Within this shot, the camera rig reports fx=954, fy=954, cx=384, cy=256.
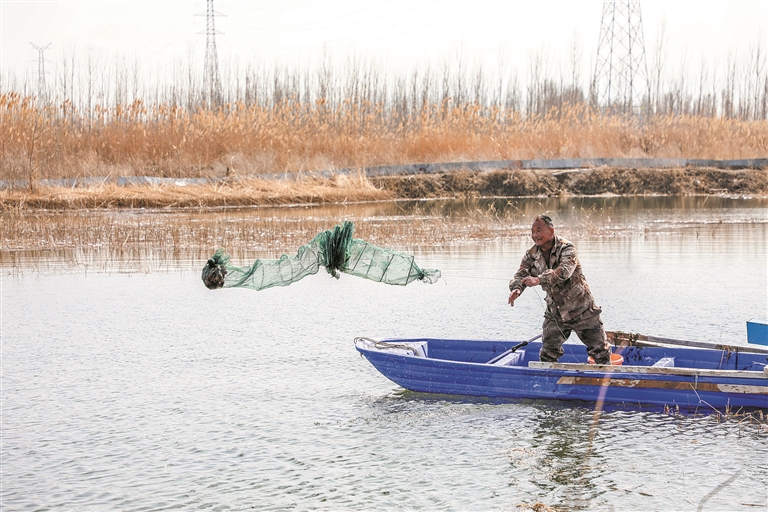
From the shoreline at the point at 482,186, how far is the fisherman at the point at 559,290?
73.9ft

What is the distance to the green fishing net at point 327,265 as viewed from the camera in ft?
31.4

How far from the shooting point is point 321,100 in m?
36.2

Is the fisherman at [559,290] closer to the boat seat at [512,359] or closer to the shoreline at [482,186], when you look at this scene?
the boat seat at [512,359]

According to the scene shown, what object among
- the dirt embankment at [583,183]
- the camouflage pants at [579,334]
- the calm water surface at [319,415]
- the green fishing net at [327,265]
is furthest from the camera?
the dirt embankment at [583,183]

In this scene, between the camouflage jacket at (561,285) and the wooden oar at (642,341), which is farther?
the wooden oar at (642,341)

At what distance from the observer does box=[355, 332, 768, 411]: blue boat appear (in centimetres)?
866

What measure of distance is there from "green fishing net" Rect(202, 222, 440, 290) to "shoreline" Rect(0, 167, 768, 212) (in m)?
21.0

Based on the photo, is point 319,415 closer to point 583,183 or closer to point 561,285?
point 561,285

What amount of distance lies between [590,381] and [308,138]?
27787 mm

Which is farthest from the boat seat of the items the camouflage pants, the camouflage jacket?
the camouflage jacket

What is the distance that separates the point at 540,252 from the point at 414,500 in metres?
3.18

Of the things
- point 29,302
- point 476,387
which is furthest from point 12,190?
point 476,387

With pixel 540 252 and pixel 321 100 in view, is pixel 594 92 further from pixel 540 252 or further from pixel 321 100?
pixel 540 252

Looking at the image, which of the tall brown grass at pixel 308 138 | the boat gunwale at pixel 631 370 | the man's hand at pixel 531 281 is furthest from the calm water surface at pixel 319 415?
the tall brown grass at pixel 308 138
